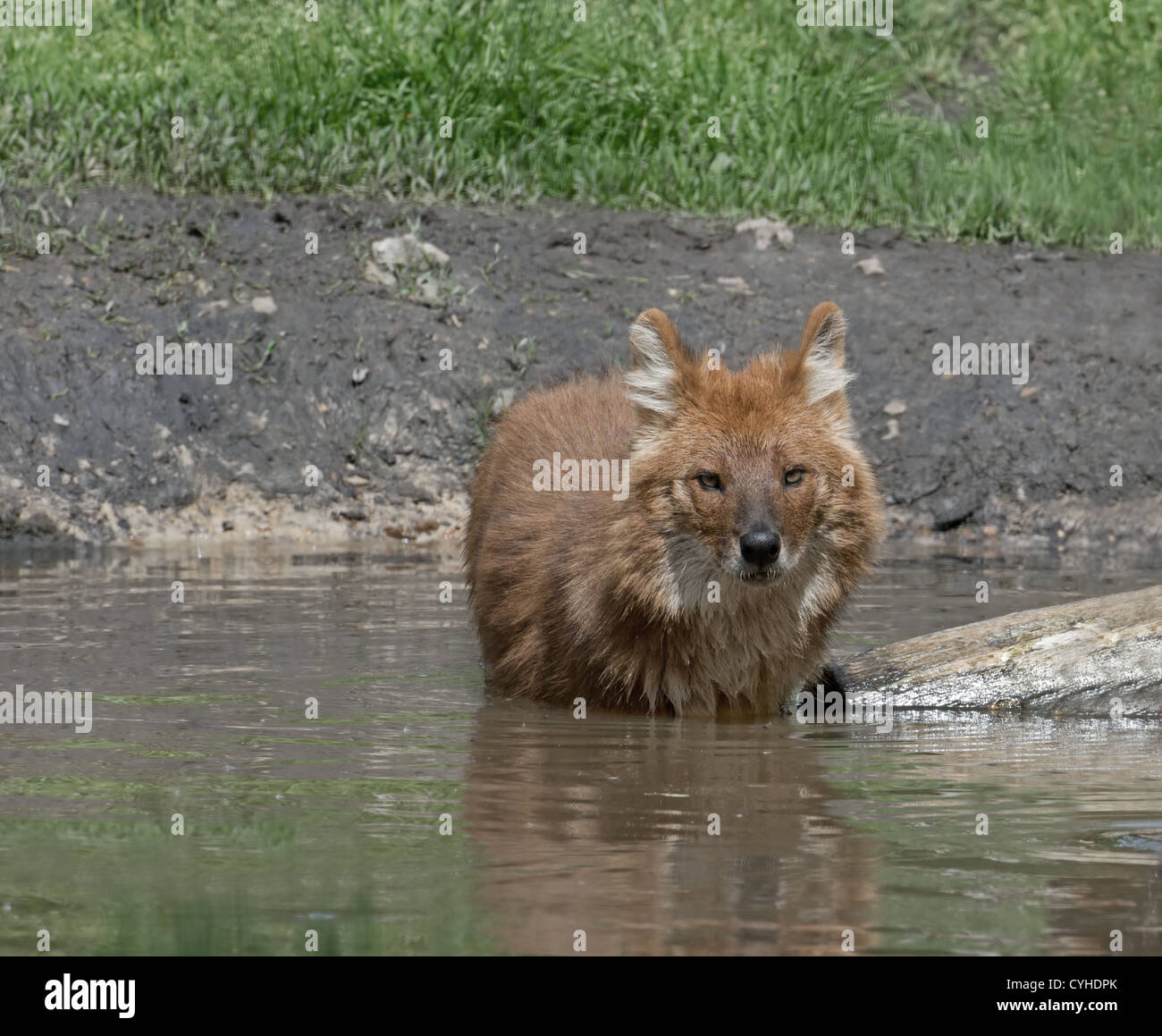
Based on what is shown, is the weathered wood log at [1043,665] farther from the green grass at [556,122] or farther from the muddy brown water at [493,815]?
the green grass at [556,122]

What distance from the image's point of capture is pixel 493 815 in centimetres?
546

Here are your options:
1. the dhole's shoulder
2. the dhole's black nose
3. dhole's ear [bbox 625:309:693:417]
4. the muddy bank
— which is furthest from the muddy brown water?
the muddy bank

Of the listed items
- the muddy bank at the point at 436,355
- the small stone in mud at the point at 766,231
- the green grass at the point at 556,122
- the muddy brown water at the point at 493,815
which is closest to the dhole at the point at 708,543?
the muddy brown water at the point at 493,815

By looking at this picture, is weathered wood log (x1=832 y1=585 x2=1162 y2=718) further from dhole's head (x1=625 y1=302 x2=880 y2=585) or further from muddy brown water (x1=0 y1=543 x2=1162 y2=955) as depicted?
dhole's head (x1=625 y1=302 x2=880 y2=585)

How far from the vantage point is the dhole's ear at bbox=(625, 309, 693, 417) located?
22.8 feet

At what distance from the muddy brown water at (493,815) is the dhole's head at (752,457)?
27.9 inches

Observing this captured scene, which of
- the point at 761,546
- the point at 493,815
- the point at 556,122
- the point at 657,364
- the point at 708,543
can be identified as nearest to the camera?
the point at 493,815

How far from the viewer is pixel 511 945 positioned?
4176 mm

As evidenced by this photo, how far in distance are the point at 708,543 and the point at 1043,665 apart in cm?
145

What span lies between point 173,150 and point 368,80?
1.50 meters

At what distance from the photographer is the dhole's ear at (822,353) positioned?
699 centimetres

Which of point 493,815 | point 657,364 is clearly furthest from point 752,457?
point 493,815

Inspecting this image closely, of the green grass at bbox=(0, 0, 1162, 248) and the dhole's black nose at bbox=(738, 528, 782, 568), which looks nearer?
the dhole's black nose at bbox=(738, 528, 782, 568)

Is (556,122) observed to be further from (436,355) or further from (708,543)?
(708,543)
